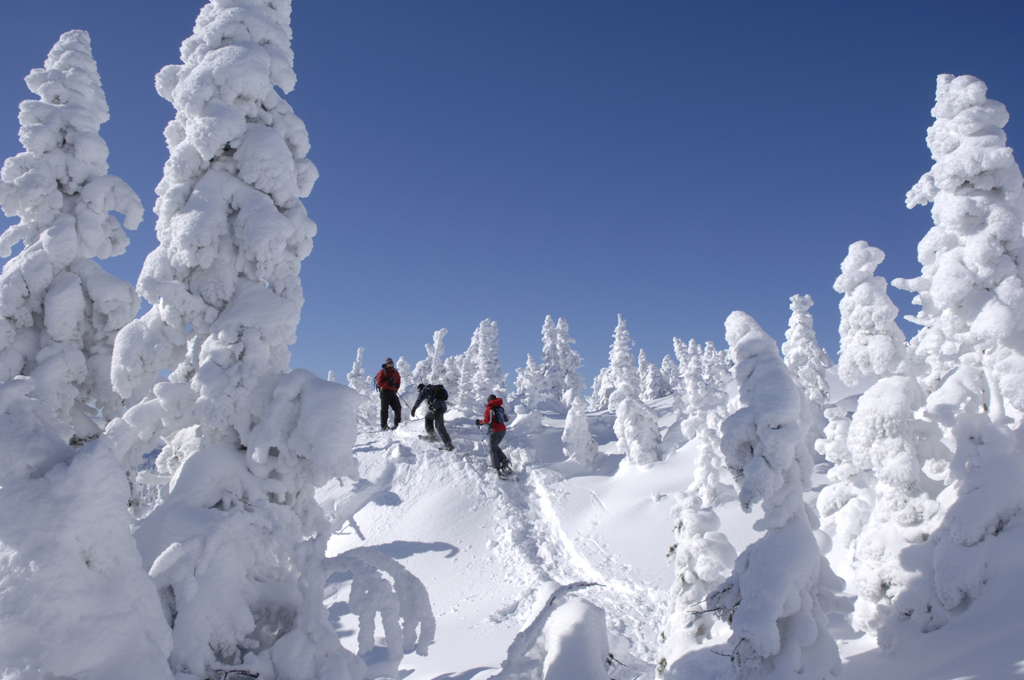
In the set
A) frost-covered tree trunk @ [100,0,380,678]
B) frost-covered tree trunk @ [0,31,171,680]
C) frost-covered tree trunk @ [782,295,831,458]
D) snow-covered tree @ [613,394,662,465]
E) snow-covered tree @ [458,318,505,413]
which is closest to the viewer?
frost-covered tree trunk @ [0,31,171,680]

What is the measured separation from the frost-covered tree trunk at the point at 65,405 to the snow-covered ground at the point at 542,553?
381 centimetres

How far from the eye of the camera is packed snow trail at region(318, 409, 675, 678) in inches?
363

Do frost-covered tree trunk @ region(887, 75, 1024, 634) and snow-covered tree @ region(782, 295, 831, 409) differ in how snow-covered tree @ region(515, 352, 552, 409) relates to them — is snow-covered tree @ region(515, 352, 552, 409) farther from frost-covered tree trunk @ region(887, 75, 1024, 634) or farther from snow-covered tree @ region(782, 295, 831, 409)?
frost-covered tree trunk @ region(887, 75, 1024, 634)

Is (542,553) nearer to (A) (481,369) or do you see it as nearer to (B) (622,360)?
(B) (622,360)

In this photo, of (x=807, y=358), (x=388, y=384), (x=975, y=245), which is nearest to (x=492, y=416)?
(x=388, y=384)

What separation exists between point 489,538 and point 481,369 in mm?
32544

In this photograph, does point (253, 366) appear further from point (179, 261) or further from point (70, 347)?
point (70, 347)

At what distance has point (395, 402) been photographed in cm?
1705

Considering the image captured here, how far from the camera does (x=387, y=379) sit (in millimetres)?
16484

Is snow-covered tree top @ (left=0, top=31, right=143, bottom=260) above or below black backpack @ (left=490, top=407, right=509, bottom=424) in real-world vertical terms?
above

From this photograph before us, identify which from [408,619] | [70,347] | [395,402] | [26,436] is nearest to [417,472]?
[395,402]

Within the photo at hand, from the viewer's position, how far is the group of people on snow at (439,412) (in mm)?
15797

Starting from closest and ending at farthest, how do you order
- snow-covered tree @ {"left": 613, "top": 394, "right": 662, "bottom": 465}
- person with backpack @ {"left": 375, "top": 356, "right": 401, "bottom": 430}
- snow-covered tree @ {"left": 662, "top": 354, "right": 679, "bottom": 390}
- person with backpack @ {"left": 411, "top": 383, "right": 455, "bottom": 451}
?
1. person with backpack @ {"left": 375, "top": 356, "right": 401, "bottom": 430}
2. person with backpack @ {"left": 411, "top": 383, "right": 455, "bottom": 451}
3. snow-covered tree @ {"left": 613, "top": 394, "right": 662, "bottom": 465}
4. snow-covered tree @ {"left": 662, "top": 354, "right": 679, "bottom": 390}

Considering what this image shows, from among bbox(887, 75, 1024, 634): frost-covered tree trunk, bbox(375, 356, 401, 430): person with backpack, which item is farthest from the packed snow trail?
bbox(887, 75, 1024, 634): frost-covered tree trunk
